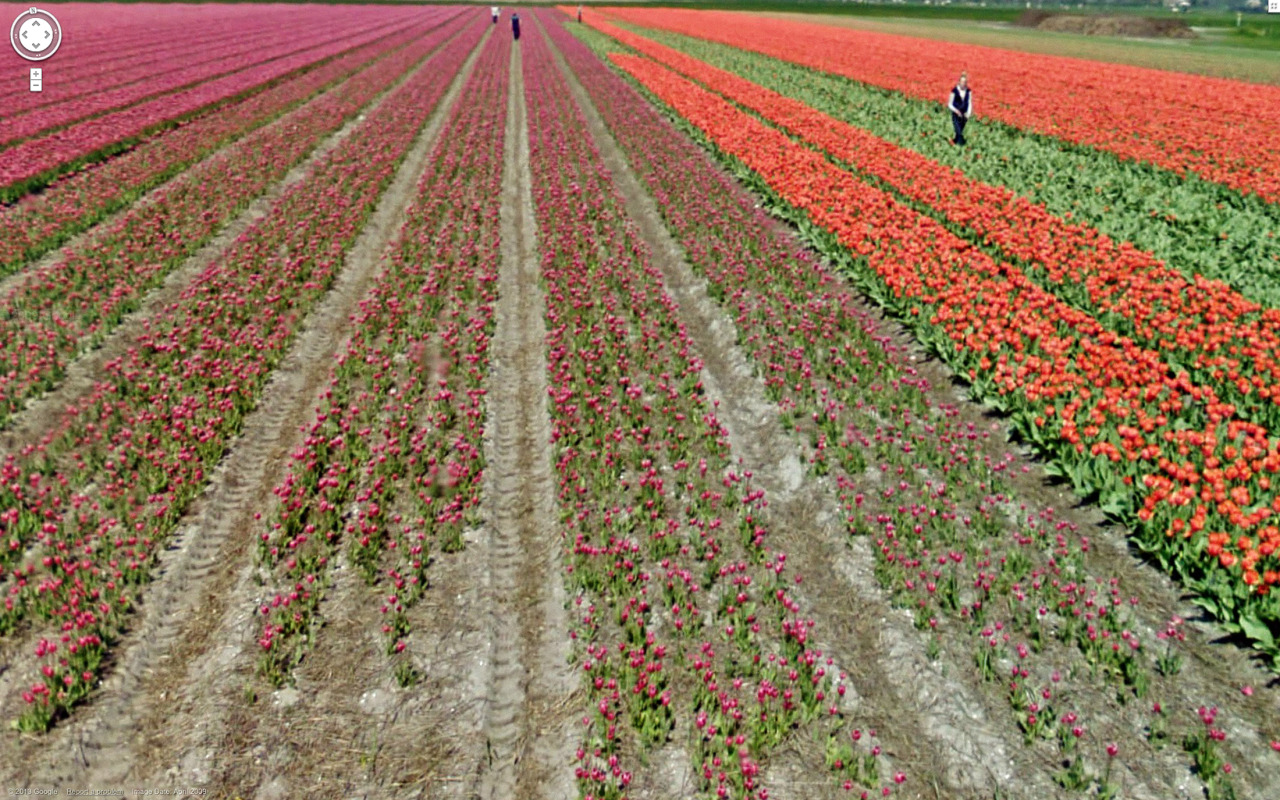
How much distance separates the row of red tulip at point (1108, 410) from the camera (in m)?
6.55

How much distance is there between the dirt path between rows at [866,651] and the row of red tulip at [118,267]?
908cm

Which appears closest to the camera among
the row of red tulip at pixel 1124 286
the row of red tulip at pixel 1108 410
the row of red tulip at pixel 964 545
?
the row of red tulip at pixel 964 545

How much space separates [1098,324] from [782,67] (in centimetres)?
3973

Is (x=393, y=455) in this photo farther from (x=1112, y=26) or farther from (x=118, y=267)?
(x=1112, y=26)

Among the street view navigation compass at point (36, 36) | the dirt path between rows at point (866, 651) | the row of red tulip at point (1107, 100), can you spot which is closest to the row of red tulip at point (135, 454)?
the dirt path between rows at point (866, 651)

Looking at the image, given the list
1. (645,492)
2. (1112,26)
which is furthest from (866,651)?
(1112,26)

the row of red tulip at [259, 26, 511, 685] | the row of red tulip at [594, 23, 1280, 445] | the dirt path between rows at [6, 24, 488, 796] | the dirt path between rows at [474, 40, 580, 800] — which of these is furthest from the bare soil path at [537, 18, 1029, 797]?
the row of red tulip at [594, 23, 1280, 445]

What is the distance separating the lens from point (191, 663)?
19.8 ft

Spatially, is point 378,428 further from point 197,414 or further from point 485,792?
point 485,792

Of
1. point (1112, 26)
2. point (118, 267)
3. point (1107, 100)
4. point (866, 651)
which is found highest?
point (1112, 26)

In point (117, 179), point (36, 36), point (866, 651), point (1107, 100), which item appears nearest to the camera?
point (866, 651)

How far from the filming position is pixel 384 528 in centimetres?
761

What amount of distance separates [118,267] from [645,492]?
1155 centimetres

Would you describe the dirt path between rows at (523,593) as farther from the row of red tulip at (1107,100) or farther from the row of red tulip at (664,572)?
the row of red tulip at (1107,100)
